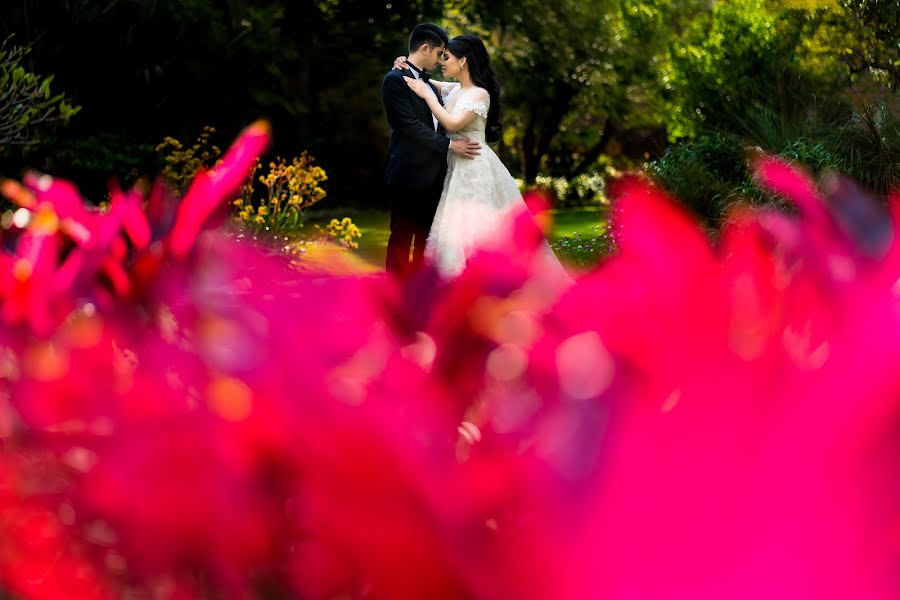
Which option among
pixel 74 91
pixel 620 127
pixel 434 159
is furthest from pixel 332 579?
pixel 620 127

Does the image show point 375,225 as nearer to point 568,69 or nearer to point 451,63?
point 451,63

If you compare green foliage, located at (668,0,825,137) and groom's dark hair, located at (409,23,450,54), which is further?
green foliage, located at (668,0,825,137)

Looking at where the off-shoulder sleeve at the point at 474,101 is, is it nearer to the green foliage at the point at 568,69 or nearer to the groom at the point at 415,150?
the groom at the point at 415,150

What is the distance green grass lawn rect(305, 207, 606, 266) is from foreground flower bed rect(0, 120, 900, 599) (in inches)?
534

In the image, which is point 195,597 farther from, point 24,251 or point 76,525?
point 24,251

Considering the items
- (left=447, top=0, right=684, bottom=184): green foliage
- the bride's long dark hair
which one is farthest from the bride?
(left=447, top=0, right=684, bottom=184): green foliage

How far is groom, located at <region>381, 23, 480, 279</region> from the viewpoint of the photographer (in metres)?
8.15

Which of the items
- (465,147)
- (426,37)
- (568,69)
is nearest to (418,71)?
(426,37)

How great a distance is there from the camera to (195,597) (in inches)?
22.7

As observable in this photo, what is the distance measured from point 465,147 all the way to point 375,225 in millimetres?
11734

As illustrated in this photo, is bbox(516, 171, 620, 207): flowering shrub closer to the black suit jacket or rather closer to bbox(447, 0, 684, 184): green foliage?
bbox(447, 0, 684, 184): green foliage

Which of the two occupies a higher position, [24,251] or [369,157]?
[24,251]

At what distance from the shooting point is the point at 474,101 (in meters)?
8.29

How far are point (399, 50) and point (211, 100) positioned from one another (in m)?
4.49
